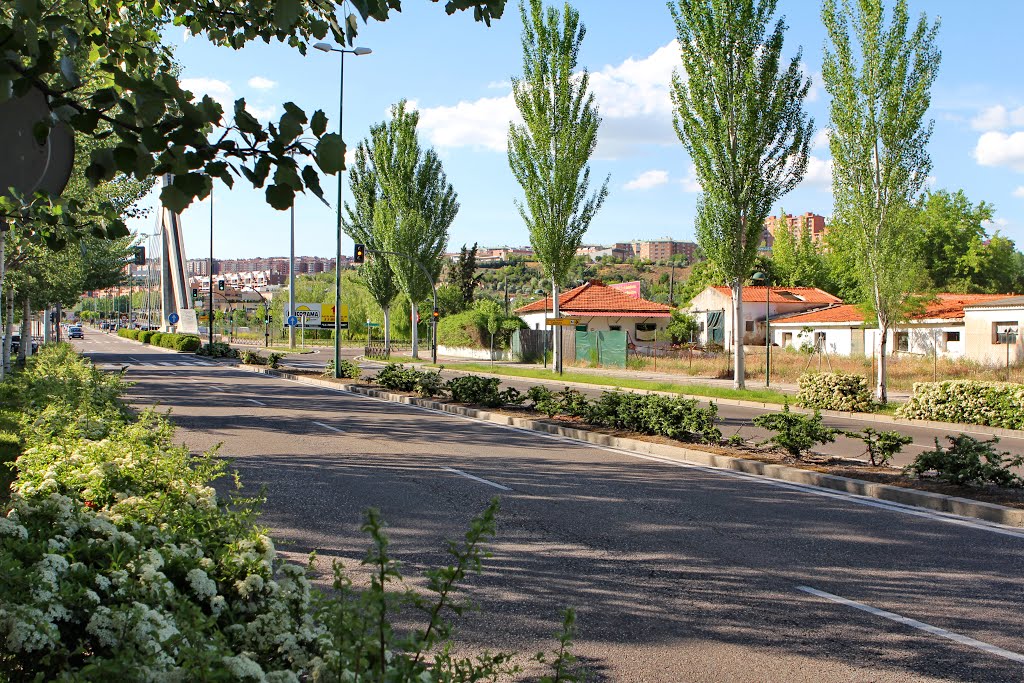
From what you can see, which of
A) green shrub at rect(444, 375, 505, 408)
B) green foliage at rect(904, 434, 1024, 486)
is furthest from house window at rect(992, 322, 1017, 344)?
green foliage at rect(904, 434, 1024, 486)

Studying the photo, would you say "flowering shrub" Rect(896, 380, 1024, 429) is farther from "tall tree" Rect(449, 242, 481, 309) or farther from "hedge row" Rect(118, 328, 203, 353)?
"tall tree" Rect(449, 242, 481, 309)

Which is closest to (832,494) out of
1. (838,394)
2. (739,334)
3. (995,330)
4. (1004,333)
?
(838,394)

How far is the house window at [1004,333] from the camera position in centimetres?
3791

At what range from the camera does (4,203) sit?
4887 mm

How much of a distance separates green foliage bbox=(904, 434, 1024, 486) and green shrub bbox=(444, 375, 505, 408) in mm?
11290

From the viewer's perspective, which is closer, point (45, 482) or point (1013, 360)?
point (45, 482)

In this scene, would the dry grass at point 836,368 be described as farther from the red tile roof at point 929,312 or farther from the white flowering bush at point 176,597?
the white flowering bush at point 176,597

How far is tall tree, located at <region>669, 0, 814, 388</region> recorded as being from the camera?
2512cm

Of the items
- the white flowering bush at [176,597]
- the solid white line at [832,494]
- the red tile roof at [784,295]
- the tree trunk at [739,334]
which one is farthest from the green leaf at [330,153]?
→ the red tile roof at [784,295]

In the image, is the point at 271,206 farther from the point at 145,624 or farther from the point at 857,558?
the point at 857,558

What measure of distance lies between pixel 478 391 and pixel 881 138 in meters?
12.6

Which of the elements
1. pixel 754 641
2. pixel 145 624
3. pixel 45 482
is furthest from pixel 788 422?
pixel 145 624

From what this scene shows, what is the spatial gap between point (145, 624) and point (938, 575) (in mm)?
5960

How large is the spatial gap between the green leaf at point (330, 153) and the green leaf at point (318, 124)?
0.02m
